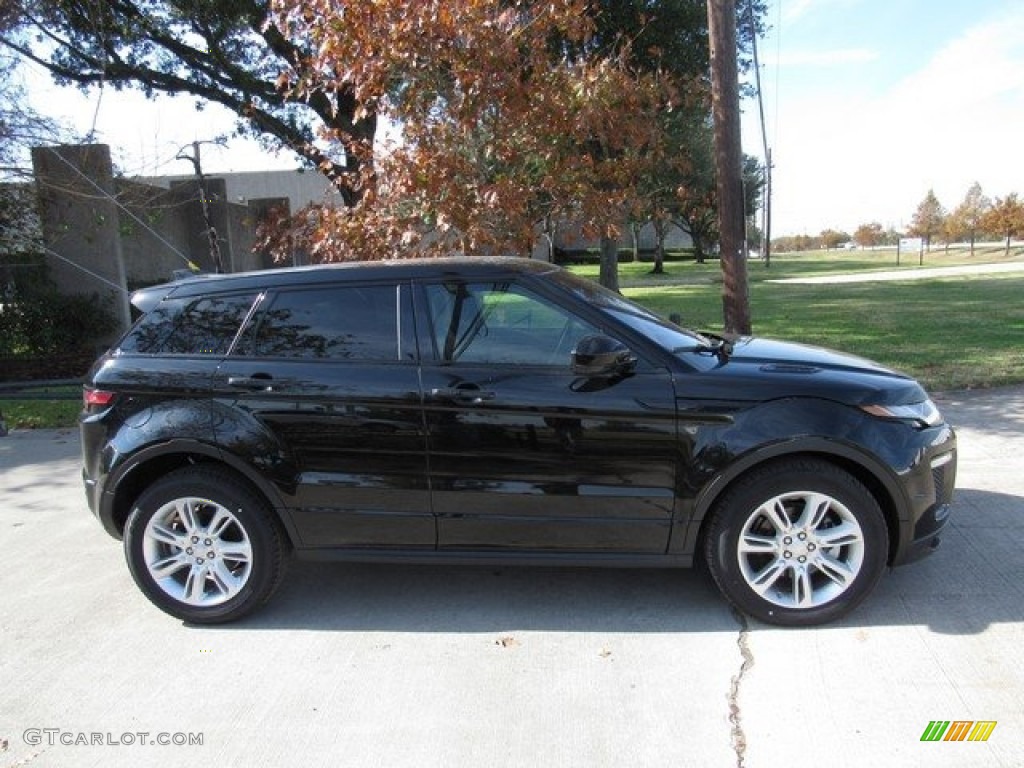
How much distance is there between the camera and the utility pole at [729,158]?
297 inches

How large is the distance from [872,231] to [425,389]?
8954 centimetres

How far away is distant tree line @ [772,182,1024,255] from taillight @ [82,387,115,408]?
55.4 m

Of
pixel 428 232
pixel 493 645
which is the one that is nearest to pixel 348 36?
pixel 428 232

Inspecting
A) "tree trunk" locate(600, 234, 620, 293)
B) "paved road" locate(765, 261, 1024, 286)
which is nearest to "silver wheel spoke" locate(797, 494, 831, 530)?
"tree trunk" locate(600, 234, 620, 293)

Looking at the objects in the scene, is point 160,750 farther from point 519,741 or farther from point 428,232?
point 428,232

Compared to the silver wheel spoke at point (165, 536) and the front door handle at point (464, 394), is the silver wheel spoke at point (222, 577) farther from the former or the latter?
the front door handle at point (464, 394)

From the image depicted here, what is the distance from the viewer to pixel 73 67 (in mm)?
15898

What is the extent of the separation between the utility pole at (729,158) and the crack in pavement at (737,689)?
4422 mm

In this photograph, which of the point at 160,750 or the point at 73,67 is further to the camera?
the point at 73,67

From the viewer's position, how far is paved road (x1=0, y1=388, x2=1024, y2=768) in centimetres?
292

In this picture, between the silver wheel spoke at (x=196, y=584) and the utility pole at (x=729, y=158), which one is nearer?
the silver wheel spoke at (x=196, y=584)

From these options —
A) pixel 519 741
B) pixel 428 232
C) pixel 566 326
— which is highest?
pixel 428 232

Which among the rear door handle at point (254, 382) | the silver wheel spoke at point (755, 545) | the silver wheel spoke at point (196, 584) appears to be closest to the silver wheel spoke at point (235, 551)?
the silver wheel spoke at point (196, 584)

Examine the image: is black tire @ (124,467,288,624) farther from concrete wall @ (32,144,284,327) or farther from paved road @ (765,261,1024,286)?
paved road @ (765,261,1024,286)
